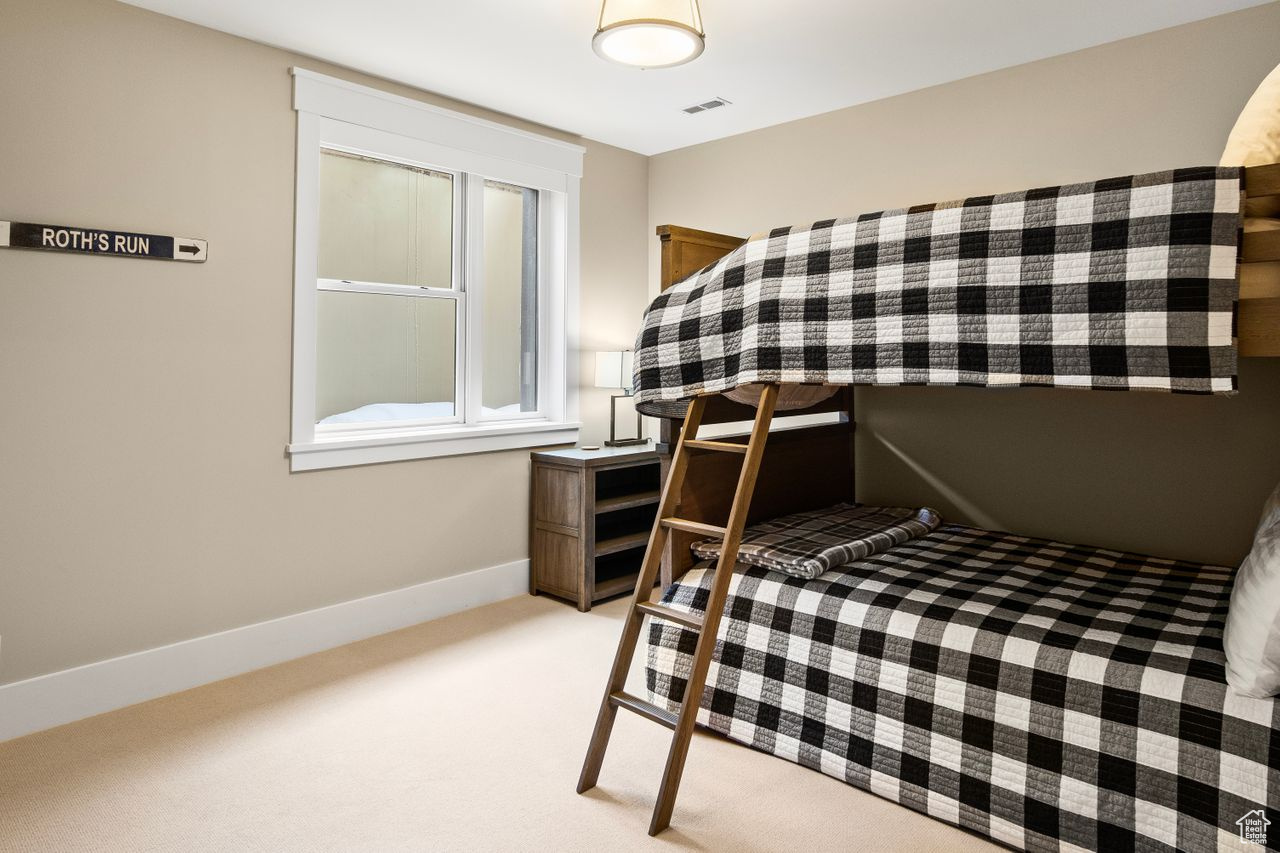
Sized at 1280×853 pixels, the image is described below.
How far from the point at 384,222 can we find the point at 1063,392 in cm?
296

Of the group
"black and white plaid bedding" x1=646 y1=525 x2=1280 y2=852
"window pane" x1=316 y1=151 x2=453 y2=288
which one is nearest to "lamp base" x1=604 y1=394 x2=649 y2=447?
"window pane" x1=316 y1=151 x2=453 y2=288

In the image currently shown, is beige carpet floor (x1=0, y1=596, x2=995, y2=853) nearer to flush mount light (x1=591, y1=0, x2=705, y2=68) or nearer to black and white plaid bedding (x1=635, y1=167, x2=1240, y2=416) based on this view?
black and white plaid bedding (x1=635, y1=167, x2=1240, y2=416)

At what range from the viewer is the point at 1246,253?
164 cm

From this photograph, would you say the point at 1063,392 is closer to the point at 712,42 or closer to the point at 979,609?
the point at 979,609

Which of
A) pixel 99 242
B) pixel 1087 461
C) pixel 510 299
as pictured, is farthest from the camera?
pixel 510 299

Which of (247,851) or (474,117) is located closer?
(247,851)

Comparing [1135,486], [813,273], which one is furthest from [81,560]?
[1135,486]

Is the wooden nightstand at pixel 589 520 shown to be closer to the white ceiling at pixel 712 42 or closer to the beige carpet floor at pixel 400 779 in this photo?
the beige carpet floor at pixel 400 779

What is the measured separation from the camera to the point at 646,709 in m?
2.11

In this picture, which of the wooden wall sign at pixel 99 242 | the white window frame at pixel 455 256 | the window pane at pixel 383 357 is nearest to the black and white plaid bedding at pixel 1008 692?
the white window frame at pixel 455 256

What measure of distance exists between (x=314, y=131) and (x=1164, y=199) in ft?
9.58

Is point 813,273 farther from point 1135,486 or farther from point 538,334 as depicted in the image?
point 538,334

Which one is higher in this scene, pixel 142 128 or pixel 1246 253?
pixel 142 128

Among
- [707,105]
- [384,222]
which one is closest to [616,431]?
[384,222]
